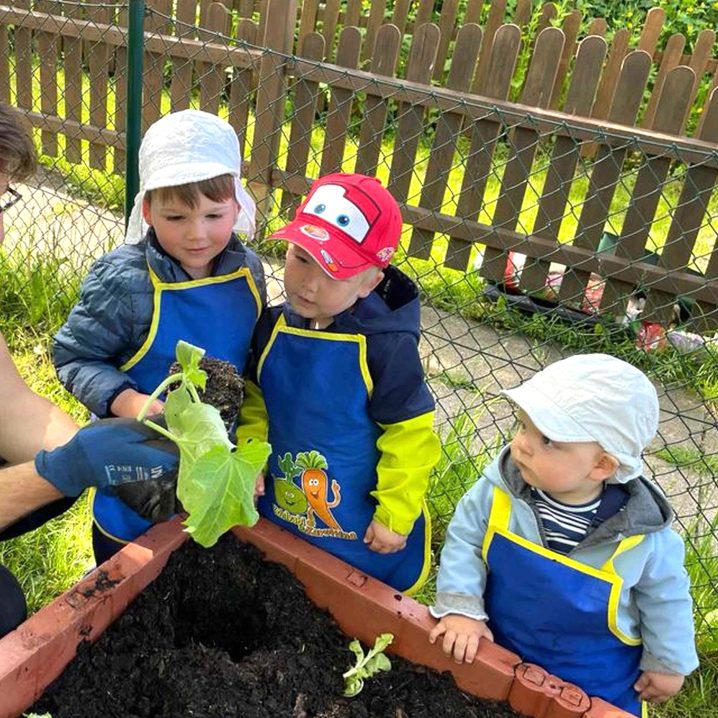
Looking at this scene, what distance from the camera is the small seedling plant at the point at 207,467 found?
1.39 m

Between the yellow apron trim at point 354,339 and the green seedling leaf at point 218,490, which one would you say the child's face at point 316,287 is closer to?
the yellow apron trim at point 354,339

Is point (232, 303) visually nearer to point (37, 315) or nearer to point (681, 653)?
point (681, 653)

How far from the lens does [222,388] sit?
1646mm

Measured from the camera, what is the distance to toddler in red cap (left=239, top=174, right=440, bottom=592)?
5.80ft

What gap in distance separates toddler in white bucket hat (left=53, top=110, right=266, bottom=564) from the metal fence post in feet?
2.99

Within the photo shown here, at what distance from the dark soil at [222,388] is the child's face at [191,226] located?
0.33m

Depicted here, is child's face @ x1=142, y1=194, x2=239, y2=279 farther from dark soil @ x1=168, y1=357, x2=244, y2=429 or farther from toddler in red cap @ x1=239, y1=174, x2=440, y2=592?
dark soil @ x1=168, y1=357, x2=244, y2=429

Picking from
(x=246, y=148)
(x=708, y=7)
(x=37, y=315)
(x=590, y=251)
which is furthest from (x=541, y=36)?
(x=708, y=7)

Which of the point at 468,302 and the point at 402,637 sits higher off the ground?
the point at 402,637

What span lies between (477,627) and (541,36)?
376cm

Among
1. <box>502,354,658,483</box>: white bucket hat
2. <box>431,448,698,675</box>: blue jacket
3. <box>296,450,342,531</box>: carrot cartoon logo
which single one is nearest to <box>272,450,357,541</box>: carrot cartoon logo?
<box>296,450,342,531</box>: carrot cartoon logo

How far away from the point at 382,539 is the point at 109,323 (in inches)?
32.5

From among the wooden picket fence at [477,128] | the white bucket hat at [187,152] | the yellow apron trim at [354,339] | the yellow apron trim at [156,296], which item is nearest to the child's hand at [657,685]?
the yellow apron trim at [354,339]

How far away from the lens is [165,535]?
1805mm
